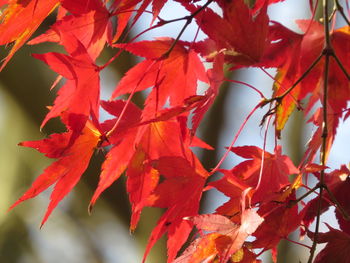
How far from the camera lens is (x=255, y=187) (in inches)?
24.2

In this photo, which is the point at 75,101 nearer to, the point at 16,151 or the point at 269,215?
the point at 269,215

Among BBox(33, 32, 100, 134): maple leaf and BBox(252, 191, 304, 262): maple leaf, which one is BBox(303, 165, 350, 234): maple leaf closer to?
BBox(252, 191, 304, 262): maple leaf

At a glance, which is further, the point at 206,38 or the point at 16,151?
the point at 16,151

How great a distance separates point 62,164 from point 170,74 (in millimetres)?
143

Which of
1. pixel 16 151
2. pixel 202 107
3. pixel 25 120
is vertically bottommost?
pixel 16 151

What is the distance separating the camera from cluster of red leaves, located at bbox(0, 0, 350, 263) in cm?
53

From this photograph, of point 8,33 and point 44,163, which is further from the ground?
point 8,33

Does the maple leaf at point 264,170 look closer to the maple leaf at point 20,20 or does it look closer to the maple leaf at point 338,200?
the maple leaf at point 338,200

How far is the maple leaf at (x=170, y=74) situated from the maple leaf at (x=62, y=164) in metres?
0.07

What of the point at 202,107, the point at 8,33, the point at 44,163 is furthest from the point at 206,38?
the point at 44,163

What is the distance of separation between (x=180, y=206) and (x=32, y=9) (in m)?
0.23

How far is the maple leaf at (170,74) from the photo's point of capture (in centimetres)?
61

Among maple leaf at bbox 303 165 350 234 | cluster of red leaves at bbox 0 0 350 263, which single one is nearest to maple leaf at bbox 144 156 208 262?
cluster of red leaves at bbox 0 0 350 263

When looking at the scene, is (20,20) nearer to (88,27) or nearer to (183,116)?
(88,27)
